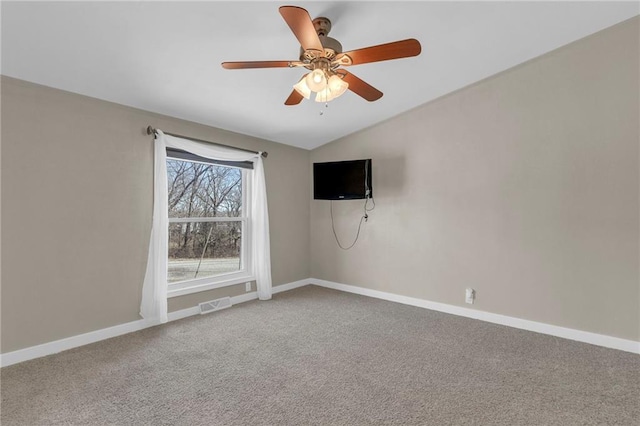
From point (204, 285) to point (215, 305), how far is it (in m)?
0.28

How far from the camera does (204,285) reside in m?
3.81

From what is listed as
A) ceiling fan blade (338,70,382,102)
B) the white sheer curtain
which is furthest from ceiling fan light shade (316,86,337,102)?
the white sheer curtain

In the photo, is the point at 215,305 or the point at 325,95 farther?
the point at 215,305

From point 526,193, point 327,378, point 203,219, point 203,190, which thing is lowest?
point 327,378

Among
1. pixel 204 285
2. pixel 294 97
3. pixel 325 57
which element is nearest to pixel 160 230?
pixel 204 285

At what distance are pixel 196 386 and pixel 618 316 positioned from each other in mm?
3573

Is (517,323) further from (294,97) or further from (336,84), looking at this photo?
(294,97)

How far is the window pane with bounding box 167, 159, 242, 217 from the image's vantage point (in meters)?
3.71

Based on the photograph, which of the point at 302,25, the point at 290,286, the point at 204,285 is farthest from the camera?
the point at 290,286

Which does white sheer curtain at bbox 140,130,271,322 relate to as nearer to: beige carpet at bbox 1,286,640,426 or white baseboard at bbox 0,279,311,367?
white baseboard at bbox 0,279,311,367

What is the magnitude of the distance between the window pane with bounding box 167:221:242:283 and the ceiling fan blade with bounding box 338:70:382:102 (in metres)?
2.56

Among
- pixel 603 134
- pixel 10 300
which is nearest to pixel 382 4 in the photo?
pixel 603 134

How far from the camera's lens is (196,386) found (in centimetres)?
217

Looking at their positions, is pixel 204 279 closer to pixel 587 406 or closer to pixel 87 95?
pixel 87 95
